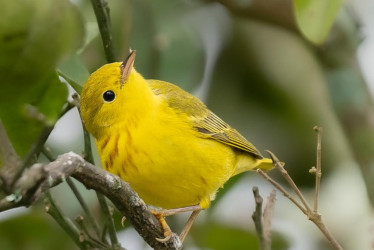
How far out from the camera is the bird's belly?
2.74 m

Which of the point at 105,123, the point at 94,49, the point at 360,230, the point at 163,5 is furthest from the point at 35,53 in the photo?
the point at 360,230

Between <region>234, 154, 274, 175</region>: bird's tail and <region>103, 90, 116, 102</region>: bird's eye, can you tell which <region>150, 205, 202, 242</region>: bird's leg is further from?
<region>103, 90, 116, 102</region>: bird's eye

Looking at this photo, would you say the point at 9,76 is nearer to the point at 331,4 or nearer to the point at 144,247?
the point at 331,4

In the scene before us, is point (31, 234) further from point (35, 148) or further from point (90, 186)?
point (35, 148)

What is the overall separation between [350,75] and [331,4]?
1826 mm

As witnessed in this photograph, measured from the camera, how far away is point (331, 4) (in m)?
2.10

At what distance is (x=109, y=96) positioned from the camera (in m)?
2.90

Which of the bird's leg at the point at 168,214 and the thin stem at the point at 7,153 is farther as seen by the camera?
the bird's leg at the point at 168,214

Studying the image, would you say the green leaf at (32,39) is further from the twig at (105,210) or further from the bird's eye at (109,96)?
the bird's eye at (109,96)

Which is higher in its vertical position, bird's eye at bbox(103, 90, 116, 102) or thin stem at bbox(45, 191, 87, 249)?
bird's eye at bbox(103, 90, 116, 102)

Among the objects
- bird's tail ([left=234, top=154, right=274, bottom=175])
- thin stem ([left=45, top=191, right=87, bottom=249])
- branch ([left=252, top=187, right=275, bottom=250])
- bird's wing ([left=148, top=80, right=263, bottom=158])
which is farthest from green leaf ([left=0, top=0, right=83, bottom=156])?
bird's tail ([left=234, top=154, right=274, bottom=175])

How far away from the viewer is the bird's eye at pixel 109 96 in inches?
113

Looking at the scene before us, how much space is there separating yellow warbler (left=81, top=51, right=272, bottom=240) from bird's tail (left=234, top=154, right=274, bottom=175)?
157 millimetres

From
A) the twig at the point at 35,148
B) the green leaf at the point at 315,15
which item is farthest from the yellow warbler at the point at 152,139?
the twig at the point at 35,148
